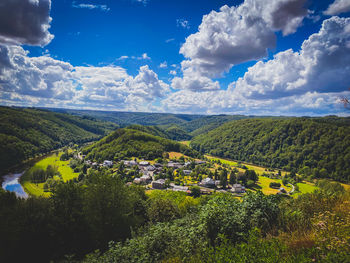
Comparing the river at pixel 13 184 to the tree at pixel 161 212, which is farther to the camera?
the river at pixel 13 184

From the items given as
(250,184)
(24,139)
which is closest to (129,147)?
(24,139)

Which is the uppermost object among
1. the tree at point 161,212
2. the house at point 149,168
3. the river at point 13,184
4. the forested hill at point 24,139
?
the tree at point 161,212

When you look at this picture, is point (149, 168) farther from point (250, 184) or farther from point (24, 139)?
point (24, 139)

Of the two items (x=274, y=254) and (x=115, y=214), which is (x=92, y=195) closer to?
(x=115, y=214)

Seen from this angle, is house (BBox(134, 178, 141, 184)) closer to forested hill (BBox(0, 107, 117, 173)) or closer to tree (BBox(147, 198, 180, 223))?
tree (BBox(147, 198, 180, 223))

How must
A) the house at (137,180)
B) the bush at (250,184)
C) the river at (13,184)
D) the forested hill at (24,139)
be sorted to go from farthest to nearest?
the forested hill at (24,139) < the bush at (250,184) < the house at (137,180) < the river at (13,184)

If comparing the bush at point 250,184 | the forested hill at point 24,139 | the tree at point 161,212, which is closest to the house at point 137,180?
the bush at point 250,184

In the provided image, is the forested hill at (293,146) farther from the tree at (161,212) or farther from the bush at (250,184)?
the tree at (161,212)

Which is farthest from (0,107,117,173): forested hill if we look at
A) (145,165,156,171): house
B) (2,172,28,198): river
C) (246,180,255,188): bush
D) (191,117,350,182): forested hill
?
(191,117,350,182): forested hill
